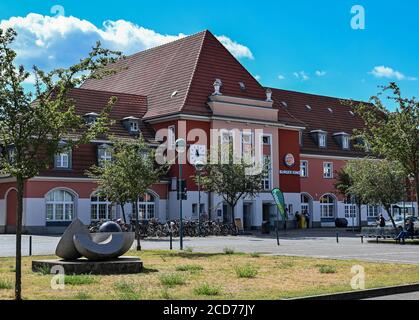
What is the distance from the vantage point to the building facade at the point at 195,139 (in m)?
47.5

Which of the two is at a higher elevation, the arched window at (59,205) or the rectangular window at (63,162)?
the rectangular window at (63,162)

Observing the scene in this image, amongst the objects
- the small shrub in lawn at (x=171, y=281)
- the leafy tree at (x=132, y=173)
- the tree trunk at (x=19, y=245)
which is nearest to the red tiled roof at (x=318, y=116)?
the leafy tree at (x=132, y=173)

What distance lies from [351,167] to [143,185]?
1898 cm

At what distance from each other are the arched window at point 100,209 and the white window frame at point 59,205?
5.14ft

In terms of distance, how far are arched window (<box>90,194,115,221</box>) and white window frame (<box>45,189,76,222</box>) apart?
157 centimetres

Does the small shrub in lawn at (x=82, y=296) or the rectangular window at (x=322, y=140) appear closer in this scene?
the small shrub in lawn at (x=82, y=296)

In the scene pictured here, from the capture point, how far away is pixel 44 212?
45.9 meters

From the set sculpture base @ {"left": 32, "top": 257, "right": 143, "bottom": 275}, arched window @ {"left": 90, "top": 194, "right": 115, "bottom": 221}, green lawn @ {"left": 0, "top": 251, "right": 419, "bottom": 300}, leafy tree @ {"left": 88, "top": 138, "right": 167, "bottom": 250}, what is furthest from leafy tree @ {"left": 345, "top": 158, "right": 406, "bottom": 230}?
sculpture base @ {"left": 32, "top": 257, "right": 143, "bottom": 275}

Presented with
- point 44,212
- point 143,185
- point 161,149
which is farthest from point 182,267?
point 161,149

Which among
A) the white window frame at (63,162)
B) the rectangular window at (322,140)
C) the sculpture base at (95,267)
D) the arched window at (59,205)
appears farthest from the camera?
the rectangular window at (322,140)

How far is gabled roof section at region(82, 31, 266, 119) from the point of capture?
53.0 m

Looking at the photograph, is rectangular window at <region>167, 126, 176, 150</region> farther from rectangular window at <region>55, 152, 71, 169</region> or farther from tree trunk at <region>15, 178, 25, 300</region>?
tree trunk at <region>15, 178, 25, 300</region>

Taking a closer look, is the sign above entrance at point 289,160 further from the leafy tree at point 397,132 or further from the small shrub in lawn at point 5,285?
the small shrub in lawn at point 5,285

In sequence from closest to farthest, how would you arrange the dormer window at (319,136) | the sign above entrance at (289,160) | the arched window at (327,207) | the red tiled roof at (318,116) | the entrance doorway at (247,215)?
the entrance doorway at (247,215) → the sign above entrance at (289,160) → the arched window at (327,207) → the red tiled roof at (318,116) → the dormer window at (319,136)
